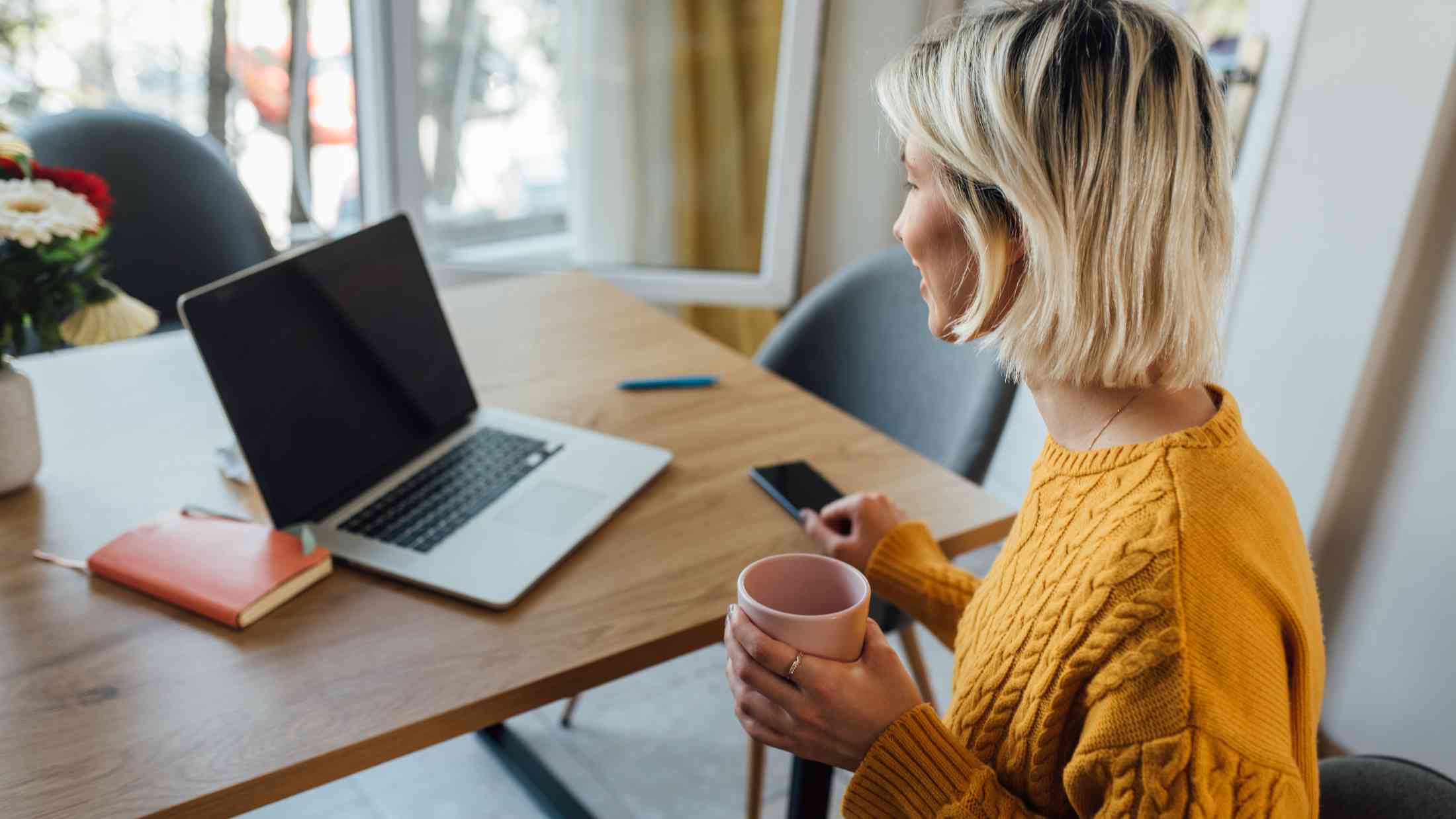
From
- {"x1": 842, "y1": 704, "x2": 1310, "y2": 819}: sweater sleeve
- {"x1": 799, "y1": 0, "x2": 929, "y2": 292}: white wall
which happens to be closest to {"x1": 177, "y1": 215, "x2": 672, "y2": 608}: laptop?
{"x1": 842, "y1": 704, "x2": 1310, "y2": 819}: sweater sleeve

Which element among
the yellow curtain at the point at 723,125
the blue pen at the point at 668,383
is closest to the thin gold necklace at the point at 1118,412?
the blue pen at the point at 668,383

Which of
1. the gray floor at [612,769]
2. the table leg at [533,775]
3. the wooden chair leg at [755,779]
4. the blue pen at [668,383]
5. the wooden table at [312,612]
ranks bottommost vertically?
the gray floor at [612,769]

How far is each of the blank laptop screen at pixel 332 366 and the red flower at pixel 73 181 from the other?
0.23 m

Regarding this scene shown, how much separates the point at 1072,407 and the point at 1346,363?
107 cm

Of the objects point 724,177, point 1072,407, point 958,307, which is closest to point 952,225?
point 958,307

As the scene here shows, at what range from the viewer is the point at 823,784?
103cm

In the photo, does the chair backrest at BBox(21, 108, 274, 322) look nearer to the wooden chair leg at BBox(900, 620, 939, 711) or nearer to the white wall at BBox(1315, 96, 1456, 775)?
the wooden chair leg at BBox(900, 620, 939, 711)

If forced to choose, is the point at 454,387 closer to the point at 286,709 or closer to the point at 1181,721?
the point at 286,709

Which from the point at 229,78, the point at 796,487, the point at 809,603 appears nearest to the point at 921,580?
the point at 796,487

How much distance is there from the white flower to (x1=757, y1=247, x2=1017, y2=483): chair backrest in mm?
992

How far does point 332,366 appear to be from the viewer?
109 centimetres

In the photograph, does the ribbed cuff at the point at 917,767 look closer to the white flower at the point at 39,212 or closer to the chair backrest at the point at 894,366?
the chair backrest at the point at 894,366

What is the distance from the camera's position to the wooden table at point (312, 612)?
29.6 inches

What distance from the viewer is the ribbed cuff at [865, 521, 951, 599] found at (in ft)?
3.41
